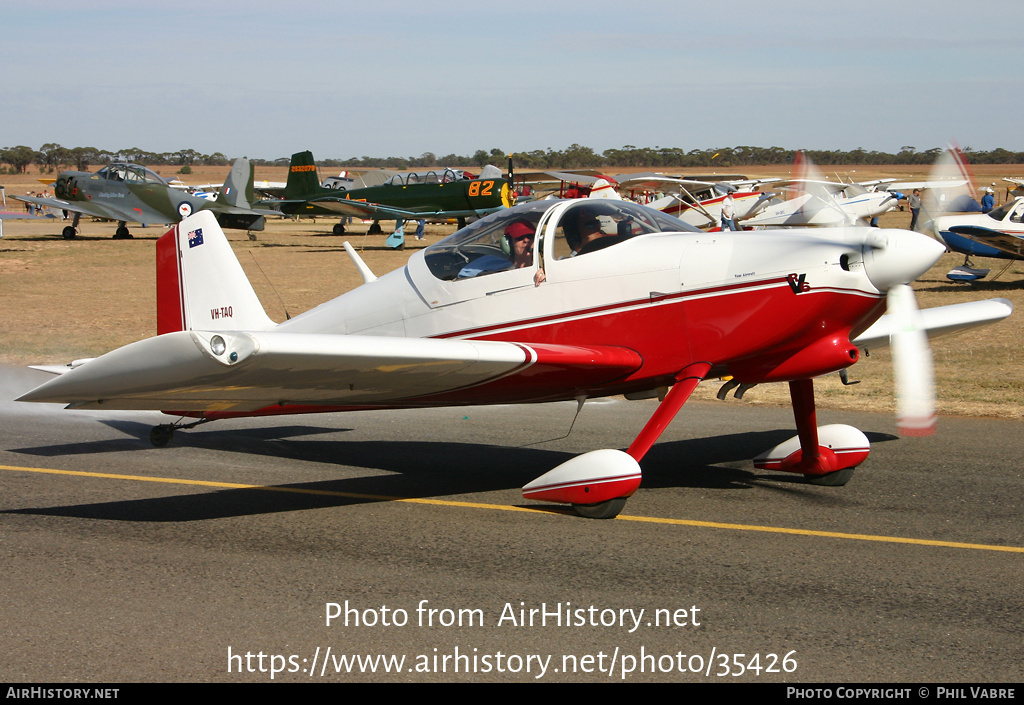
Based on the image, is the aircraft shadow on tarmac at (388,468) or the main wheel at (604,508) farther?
the aircraft shadow on tarmac at (388,468)

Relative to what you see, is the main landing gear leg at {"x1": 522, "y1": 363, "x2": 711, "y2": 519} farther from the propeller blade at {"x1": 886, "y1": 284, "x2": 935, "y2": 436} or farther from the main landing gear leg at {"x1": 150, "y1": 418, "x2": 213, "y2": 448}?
the main landing gear leg at {"x1": 150, "y1": 418, "x2": 213, "y2": 448}

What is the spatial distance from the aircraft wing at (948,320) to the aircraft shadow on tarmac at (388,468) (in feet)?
3.72

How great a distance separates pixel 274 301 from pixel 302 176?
89.7 ft

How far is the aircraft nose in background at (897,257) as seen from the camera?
5.61 meters

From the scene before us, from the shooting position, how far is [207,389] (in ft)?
16.6

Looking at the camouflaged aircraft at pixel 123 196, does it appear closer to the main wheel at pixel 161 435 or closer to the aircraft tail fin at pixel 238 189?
the aircraft tail fin at pixel 238 189

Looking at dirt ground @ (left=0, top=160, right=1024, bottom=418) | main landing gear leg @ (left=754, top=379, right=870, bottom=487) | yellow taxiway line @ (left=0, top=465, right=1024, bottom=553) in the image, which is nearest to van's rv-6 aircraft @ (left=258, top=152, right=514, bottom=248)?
dirt ground @ (left=0, top=160, right=1024, bottom=418)

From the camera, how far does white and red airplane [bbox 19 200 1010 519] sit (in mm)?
5207

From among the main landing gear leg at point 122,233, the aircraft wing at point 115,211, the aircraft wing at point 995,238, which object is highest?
the aircraft wing at point 115,211

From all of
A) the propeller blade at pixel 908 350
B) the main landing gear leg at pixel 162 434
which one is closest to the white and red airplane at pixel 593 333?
the propeller blade at pixel 908 350

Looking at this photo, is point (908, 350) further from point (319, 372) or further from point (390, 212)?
point (390, 212)

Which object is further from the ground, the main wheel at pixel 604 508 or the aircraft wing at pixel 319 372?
the aircraft wing at pixel 319 372

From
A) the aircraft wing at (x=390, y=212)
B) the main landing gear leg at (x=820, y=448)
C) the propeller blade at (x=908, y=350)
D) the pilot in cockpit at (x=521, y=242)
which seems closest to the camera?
the propeller blade at (x=908, y=350)

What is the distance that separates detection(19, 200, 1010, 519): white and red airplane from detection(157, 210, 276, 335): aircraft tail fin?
924mm
